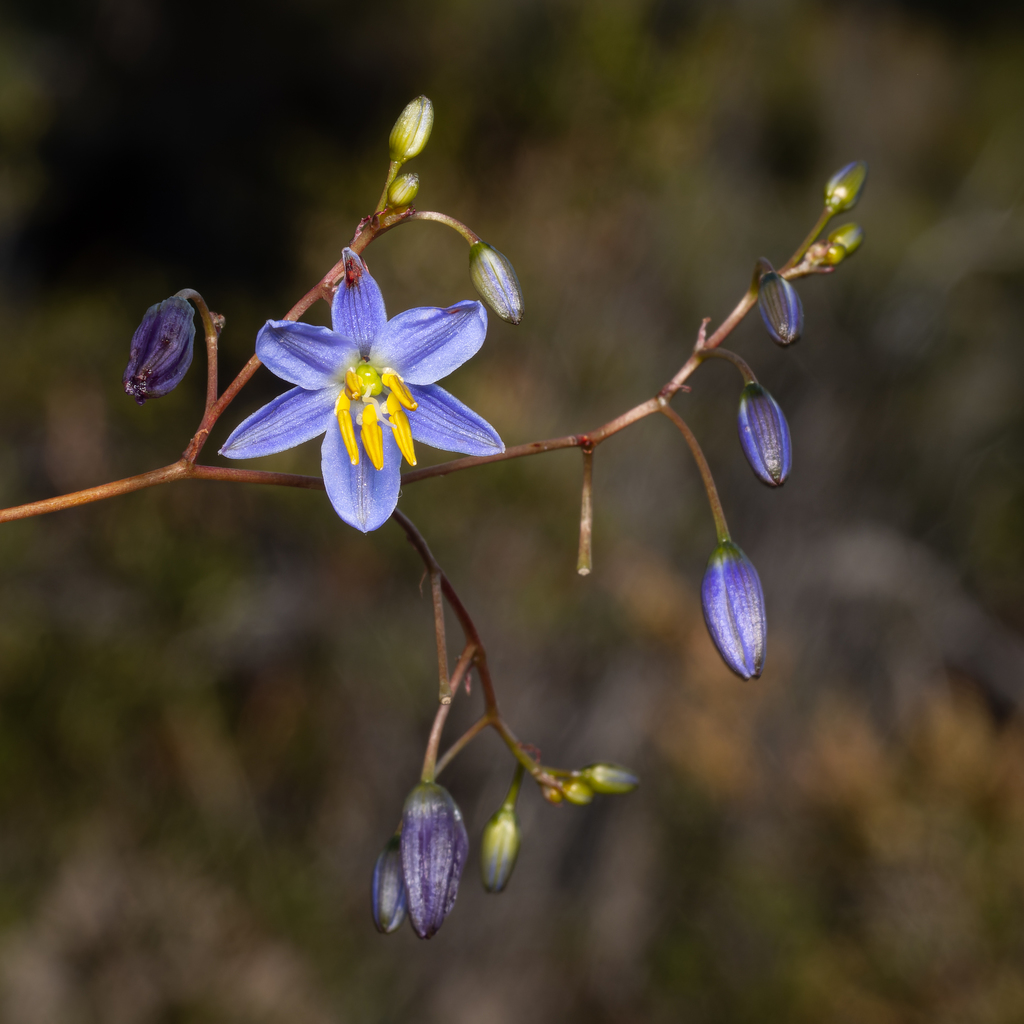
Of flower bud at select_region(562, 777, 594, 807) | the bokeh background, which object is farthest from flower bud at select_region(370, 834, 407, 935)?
the bokeh background

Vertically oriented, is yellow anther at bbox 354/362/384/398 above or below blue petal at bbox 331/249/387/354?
below

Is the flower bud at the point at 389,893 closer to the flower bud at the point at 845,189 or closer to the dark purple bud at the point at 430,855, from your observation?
the dark purple bud at the point at 430,855

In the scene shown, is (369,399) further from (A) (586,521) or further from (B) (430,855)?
(B) (430,855)

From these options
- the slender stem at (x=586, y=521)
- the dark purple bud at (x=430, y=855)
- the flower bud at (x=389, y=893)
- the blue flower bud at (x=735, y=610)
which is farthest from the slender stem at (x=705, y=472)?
the flower bud at (x=389, y=893)

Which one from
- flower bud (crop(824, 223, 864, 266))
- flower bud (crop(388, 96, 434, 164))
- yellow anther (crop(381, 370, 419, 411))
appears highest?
flower bud (crop(824, 223, 864, 266))

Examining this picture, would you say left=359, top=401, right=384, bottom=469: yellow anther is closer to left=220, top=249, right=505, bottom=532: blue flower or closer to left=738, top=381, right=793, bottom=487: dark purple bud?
left=220, top=249, right=505, bottom=532: blue flower

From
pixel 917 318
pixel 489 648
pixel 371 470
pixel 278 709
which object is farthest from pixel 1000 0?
pixel 371 470
